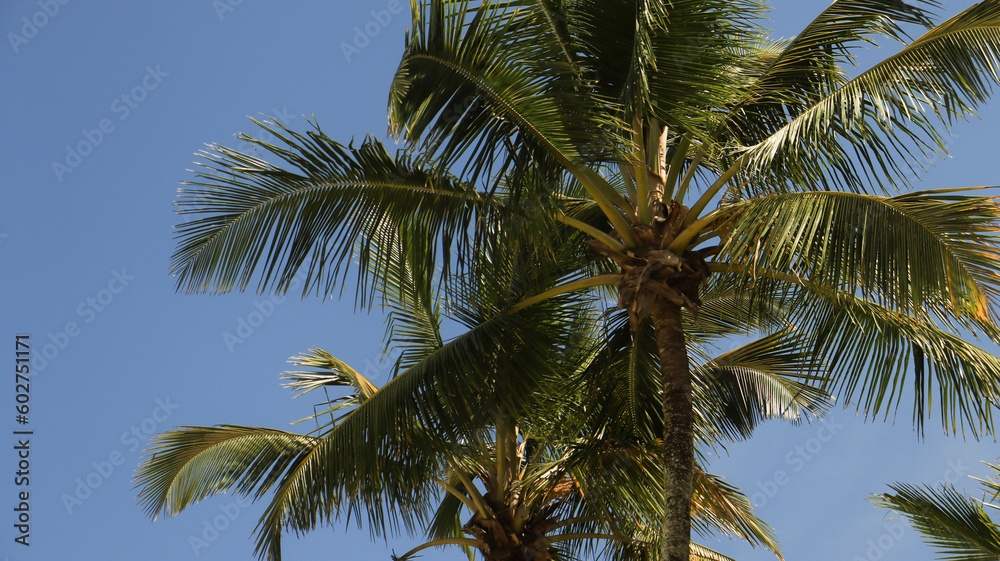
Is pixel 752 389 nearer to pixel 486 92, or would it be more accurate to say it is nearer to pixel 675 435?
pixel 675 435

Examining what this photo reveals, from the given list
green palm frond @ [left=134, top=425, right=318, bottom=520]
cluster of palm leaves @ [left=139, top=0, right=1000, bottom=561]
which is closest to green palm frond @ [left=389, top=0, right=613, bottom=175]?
cluster of palm leaves @ [left=139, top=0, right=1000, bottom=561]

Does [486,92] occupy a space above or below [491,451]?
above

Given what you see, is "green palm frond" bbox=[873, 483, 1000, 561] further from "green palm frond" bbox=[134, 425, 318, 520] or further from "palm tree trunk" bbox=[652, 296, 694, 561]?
"green palm frond" bbox=[134, 425, 318, 520]

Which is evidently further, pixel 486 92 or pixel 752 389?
pixel 752 389

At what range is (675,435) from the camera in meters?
6.68

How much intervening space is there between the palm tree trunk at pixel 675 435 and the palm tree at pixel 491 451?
122 cm

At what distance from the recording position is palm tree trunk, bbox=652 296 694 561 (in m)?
6.32

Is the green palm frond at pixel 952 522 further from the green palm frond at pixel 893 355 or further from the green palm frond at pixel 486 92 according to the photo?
the green palm frond at pixel 486 92

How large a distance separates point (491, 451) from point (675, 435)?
3.70 meters

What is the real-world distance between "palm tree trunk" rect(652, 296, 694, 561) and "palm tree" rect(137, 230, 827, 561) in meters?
1.22

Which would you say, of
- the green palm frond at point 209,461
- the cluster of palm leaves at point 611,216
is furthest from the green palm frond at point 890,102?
the green palm frond at point 209,461

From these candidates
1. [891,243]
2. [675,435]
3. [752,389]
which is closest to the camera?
[891,243]

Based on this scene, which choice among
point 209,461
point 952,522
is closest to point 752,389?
point 952,522

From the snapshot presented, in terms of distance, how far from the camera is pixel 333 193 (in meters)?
7.20
